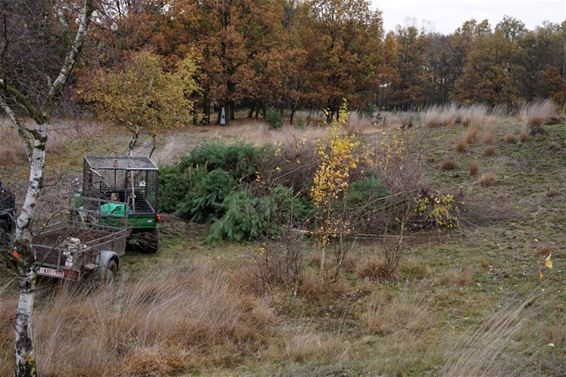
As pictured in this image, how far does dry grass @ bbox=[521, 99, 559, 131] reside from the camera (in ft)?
61.1

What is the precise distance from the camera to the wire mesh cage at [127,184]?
10.8m

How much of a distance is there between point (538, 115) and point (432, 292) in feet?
43.4

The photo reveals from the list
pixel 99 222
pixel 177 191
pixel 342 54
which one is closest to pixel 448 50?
pixel 342 54

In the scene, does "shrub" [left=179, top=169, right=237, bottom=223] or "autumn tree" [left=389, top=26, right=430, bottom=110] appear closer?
"shrub" [left=179, top=169, right=237, bottom=223]

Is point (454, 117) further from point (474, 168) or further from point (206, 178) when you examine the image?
point (206, 178)

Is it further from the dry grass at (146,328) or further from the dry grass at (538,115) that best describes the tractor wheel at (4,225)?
the dry grass at (538,115)

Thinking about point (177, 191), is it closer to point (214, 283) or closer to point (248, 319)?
point (214, 283)

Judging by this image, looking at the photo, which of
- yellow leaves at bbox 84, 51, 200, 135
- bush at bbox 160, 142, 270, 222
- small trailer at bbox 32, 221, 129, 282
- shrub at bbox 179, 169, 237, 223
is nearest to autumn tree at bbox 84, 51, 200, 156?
yellow leaves at bbox 84, 51, 200, 135

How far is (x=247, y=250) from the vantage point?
1095cm

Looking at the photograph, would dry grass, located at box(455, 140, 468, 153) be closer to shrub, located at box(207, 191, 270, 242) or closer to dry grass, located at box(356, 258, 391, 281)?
shrub, located at box(207, 191, 270, 242)

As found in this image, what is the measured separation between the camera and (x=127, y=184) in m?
11.5

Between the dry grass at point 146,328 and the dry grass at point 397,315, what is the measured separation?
1.32 m

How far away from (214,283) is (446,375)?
12.1 feet

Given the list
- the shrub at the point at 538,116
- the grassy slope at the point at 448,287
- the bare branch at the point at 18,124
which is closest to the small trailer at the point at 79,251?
the grassy slope at the point at 448,287
